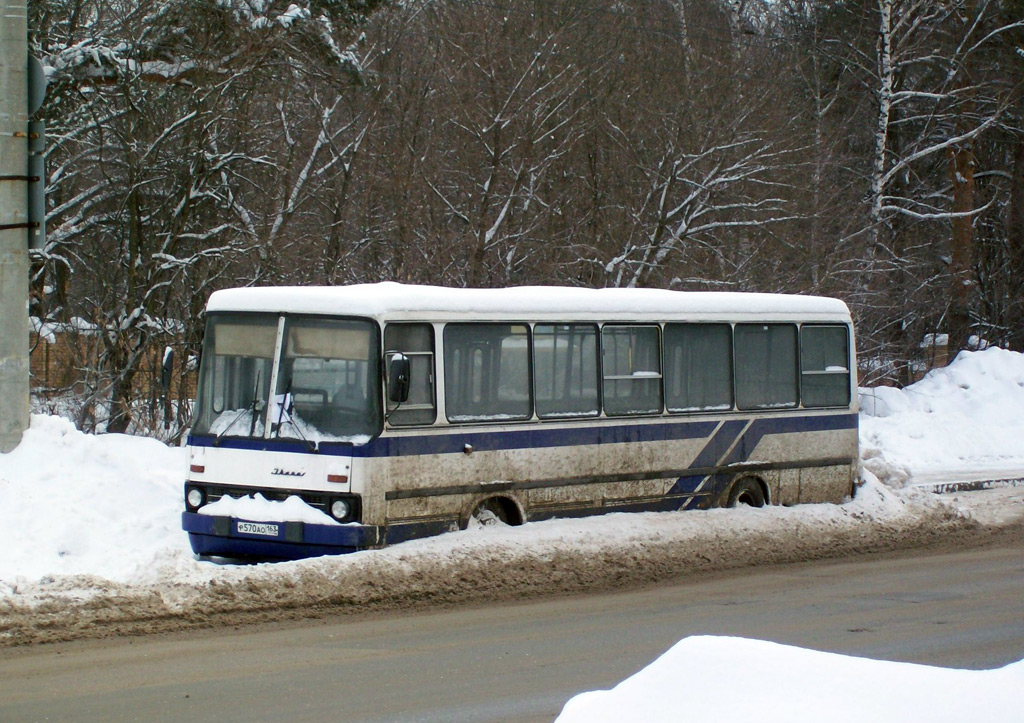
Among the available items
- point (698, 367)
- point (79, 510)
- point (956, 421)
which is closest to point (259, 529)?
point (79, 510)

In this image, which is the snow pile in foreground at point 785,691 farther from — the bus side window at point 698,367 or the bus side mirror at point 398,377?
the bus side window at point 698,367

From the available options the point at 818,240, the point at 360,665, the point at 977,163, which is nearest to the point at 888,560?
the point at 360,665

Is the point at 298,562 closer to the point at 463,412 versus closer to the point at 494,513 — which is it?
the point at 463,412

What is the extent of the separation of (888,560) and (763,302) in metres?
3.51

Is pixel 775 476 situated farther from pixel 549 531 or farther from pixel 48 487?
pixel 48 487

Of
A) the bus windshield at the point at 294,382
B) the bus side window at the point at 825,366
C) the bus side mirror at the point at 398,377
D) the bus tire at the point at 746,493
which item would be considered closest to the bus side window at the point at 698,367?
the bus tire at the point at 746,493

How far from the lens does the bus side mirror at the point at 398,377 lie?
10.7 metres

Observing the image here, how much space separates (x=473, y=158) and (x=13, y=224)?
12.7 metres

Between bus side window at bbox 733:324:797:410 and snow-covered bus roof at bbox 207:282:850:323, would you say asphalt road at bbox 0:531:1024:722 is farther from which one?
bus side window at bbox 733:324:797:410

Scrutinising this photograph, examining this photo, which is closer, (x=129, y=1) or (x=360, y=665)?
(x=360, y=665)

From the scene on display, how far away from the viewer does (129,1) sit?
19.9 metres

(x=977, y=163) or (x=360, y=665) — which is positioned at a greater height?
(x=977, y=163)

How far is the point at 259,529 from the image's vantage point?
34.8 ft

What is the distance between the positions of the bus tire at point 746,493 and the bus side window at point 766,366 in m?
0.84
